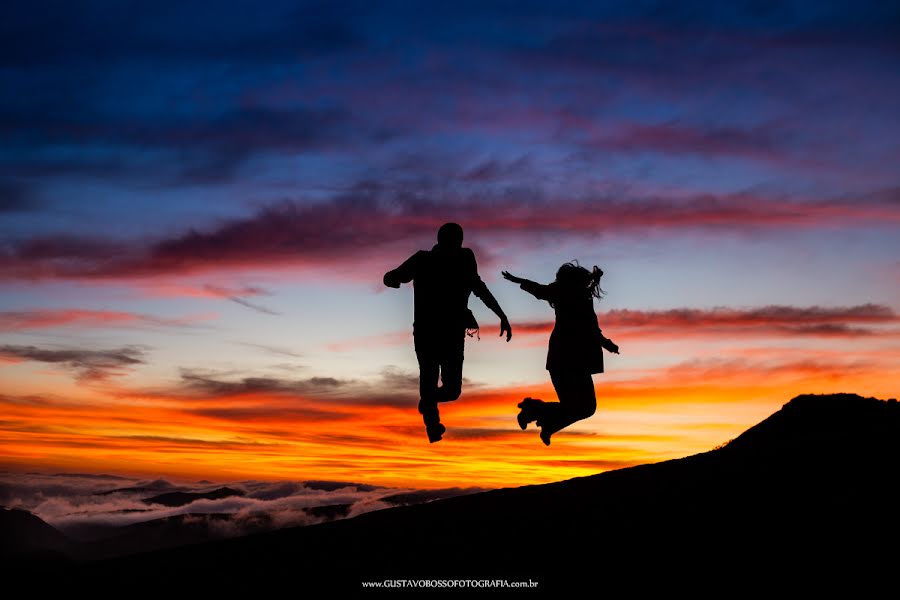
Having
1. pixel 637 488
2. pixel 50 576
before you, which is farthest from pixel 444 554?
pixel 50 576

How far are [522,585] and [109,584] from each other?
4.37 m

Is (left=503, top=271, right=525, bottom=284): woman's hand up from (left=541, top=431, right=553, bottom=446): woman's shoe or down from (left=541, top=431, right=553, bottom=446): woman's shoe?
up

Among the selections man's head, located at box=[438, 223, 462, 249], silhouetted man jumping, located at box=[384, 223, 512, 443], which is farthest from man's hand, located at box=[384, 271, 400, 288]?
man's head, located at box=[438, 223, 462, 249]

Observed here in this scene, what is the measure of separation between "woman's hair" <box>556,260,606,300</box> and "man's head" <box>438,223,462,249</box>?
4.57ft

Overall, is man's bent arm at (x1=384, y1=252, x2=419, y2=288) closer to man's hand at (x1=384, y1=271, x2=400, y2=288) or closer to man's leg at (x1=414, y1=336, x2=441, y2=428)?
man's hand at (x1=384, y1=271, x2=400, y2=288)

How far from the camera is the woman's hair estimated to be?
1214 cm

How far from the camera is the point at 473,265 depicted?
496 inches

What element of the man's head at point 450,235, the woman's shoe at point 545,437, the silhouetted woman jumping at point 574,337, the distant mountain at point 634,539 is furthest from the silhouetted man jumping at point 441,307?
the distant mountain at point 634,539

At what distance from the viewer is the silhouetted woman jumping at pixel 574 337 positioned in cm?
1212

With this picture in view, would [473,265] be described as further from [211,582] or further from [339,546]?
[211,582]

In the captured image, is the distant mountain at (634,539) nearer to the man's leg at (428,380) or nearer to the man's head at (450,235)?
the man's leg at (428,380)

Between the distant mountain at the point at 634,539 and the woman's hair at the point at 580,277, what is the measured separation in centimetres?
244

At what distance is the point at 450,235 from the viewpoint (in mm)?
12281

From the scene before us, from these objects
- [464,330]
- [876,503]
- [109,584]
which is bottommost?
[109,584]
